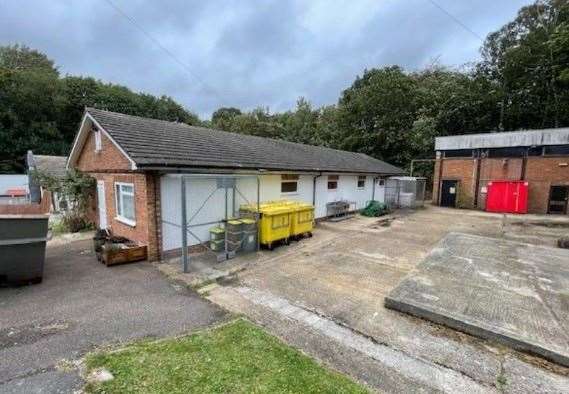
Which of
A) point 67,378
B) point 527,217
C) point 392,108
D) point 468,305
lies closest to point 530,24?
point 392,108

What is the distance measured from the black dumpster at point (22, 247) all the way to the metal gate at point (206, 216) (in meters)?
2.45

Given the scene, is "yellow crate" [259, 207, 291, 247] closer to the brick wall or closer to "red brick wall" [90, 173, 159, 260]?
"red brick wall" [90, 173, 159, 260]

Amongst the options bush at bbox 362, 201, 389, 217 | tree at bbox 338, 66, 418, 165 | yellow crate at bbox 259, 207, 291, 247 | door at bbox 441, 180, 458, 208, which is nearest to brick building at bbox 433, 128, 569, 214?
door at bbox 441, 180, 458, 208

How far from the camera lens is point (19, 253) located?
211 inches

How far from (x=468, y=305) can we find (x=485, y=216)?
13476 millimetres

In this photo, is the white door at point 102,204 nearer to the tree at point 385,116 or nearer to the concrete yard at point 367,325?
the concrete yard at point 367,325

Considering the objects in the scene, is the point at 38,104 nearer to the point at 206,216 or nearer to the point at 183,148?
the point at 183,148

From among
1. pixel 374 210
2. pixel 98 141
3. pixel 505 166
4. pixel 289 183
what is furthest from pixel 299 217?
pixel 505 166

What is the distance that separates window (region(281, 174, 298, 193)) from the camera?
10.9 m

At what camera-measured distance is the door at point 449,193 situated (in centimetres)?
1942

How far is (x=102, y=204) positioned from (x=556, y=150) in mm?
23031

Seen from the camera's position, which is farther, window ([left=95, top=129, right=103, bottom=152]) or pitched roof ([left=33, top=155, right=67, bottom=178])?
pitched roof ([left=33, top=155, right=67, bottom=178])

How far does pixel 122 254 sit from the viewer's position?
22.7ft

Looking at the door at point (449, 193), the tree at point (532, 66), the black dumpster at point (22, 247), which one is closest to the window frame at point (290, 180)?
the black dumpster at point (22, 247)
